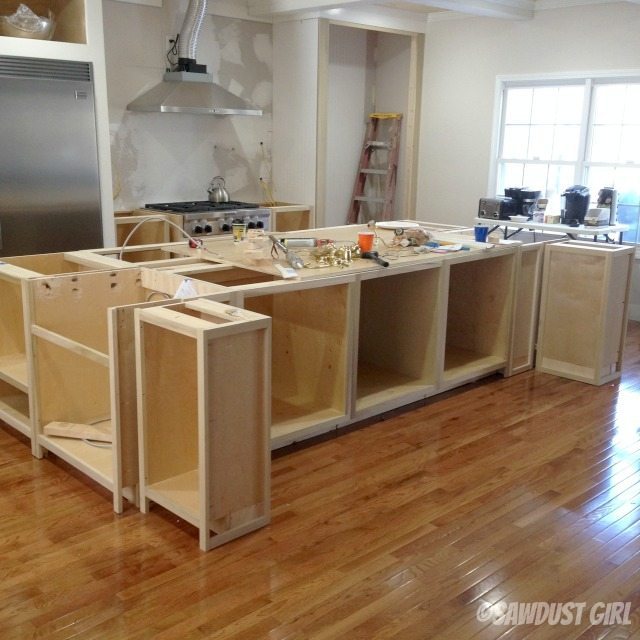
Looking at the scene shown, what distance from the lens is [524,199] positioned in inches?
237

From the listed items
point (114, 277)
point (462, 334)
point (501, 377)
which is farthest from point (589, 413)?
point (114, 277)

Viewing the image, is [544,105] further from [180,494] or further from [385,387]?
[180,494]

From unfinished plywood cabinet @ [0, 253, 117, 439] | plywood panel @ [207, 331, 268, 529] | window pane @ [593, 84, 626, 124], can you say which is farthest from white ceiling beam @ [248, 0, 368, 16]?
plywood panel @ [207, 331, 268, 529]

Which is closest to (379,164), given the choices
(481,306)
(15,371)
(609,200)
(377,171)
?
(377,171)

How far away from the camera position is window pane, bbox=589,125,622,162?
607cm

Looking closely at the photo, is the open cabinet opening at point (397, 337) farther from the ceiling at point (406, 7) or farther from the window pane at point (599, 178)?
the window pane at point (599, 178)

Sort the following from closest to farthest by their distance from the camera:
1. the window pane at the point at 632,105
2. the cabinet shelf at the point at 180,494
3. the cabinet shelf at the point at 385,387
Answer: the cabinet shelf at the point at 180,494, the cabinet shelf at the point at 385,387, the window pane at the point at 632,105

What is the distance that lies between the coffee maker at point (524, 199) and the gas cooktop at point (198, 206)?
2.13 meters

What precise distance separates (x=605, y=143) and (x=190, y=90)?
11.2 ft

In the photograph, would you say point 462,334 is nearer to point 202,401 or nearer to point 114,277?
point 114,277

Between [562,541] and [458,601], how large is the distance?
22.7 inches

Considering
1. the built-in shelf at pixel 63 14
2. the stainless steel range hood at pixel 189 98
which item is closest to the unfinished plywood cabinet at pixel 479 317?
the stainless steel range hood at pixel 189 98

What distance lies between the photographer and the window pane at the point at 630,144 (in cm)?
594

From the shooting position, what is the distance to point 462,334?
4.68 m
